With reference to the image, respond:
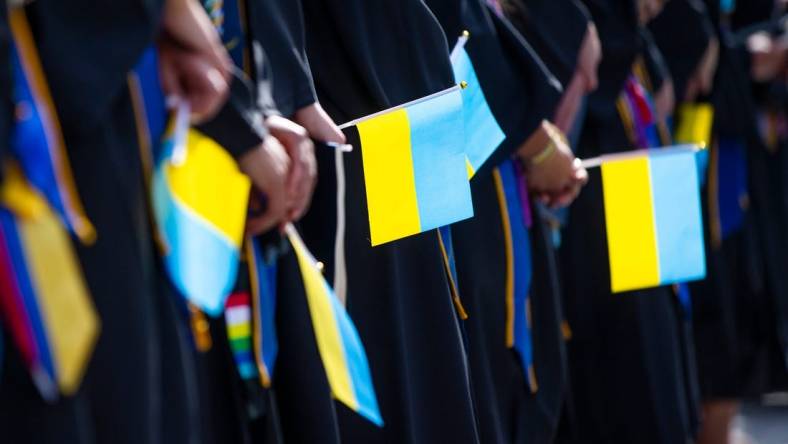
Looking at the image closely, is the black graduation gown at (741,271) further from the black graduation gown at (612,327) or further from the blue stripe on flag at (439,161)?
the blue stripe on flag at (439,161)

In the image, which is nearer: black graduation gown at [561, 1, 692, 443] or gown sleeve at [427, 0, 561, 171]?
gown sleeve at [427, 0, 561, 171]

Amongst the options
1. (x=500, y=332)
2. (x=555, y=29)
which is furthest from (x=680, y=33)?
(x=500, y=332)

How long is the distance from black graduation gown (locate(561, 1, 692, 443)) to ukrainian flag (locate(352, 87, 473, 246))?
4.12ft

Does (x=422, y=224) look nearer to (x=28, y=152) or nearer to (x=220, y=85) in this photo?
(x=220, y=85)

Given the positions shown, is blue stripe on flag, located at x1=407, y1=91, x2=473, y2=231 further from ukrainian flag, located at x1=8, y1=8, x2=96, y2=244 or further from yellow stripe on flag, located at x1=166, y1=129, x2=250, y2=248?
ukrainian flag, located at x1=8, y1=8, x2=96, y2=244

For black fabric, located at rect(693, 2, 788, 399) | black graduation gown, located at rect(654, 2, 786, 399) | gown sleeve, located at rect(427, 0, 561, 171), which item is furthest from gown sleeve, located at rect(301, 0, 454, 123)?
black fabric, located at rect(693, 2, 788, 399)

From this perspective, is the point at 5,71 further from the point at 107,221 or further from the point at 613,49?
the point at 613,49

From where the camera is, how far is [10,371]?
1.61 meters

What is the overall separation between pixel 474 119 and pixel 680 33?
1812 millimetres

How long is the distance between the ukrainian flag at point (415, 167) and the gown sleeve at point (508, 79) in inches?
20.5

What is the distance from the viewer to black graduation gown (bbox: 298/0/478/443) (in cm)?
246

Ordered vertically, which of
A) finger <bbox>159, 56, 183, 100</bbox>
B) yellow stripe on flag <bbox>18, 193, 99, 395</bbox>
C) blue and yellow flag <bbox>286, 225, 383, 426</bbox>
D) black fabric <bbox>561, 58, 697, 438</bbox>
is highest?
finger <bbox>159, 56, 183, 100</bbox>

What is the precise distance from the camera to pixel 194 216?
1747 mm

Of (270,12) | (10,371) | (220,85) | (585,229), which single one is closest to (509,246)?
(585,229)
